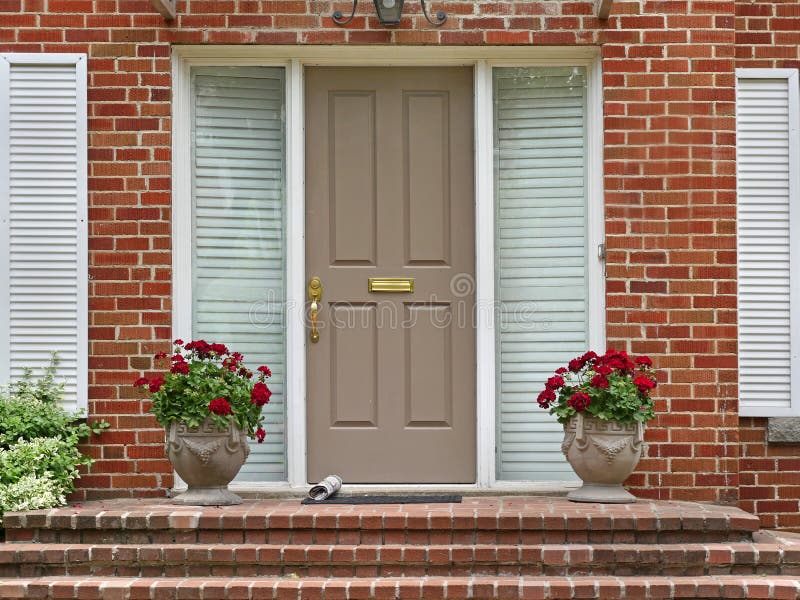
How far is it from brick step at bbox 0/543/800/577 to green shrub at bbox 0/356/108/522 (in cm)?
35

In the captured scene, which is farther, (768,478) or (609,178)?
(768,478)

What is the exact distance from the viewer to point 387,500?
19.6 ft

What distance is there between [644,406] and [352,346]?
1630 mm

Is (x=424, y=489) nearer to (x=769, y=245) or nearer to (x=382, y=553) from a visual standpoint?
(x=382, y=553)

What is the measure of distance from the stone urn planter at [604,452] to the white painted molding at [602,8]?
215 cm

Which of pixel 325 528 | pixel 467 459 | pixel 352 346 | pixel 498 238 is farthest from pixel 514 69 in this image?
pixel 325 528

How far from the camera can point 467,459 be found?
20.9 feet

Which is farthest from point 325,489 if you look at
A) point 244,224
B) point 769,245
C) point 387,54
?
point 769,245

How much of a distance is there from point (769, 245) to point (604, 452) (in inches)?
63.6

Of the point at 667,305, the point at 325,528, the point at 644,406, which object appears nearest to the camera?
the point at 325,528

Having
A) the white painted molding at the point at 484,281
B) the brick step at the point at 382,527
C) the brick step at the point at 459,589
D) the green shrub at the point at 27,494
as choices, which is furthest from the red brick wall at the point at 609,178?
the brick step at the point at 459,589

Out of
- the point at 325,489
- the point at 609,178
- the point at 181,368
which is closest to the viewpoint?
the point at 181,368

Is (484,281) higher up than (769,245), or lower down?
lower down

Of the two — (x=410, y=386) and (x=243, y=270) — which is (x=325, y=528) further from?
(x=243, y=270)
